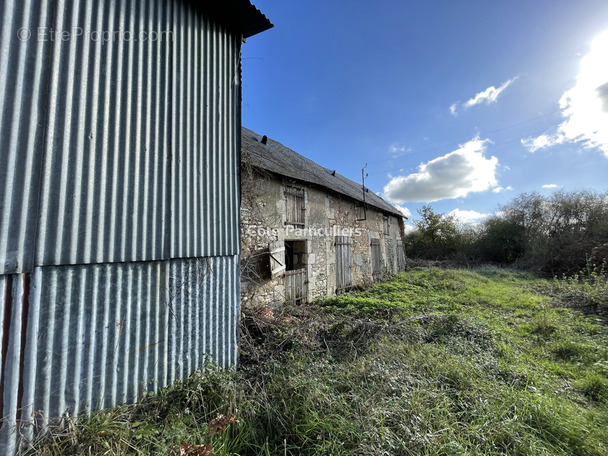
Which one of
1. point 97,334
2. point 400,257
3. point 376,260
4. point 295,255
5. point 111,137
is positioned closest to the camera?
point 97,334

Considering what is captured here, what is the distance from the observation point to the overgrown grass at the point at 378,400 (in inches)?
75.0

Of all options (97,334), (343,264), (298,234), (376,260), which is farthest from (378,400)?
(376,260)

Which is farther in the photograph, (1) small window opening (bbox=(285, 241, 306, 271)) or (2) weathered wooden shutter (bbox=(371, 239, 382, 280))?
(2) weathered wooden shutter (bbox=(371, 239, 382, 280))

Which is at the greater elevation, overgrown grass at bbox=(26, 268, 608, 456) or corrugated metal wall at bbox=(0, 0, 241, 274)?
corrugated metal wall at bbox=(0, 0, 241, 274)

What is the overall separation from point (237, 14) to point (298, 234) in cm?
462

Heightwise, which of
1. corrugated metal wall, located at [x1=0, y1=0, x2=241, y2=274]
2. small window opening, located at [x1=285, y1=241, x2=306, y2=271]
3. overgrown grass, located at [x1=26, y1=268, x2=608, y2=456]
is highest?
corrugated metal wall, located at [x1=0, y1=0, x2=241, y2=274]

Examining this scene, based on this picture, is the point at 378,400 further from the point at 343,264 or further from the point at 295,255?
the point at 343,264

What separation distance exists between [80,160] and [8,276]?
0.97 meters

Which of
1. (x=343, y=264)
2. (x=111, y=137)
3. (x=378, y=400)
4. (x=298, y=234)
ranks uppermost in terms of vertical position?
(x=111, y=137)

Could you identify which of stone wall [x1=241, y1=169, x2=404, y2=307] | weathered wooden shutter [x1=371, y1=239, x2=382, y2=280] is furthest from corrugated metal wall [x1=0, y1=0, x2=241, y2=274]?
weathered wooden shutter [x1=371, y1=239, x2=382, y2=280]

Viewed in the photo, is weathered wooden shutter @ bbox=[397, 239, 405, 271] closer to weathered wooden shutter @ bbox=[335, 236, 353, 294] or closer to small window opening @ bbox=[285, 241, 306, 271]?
weathered wooden shutter @ bbox=[335, 236, 353, 294]

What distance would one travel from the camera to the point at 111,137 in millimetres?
2201

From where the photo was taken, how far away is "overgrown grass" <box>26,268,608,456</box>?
1.91m

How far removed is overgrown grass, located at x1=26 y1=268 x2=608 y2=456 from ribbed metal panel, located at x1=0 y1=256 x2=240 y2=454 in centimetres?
19
